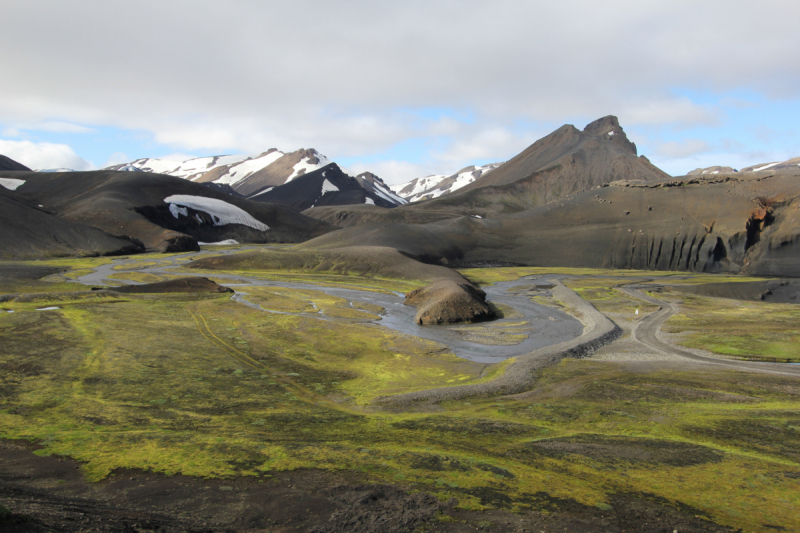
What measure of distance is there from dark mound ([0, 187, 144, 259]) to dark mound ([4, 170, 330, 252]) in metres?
12.9

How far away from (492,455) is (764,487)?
4452 mm

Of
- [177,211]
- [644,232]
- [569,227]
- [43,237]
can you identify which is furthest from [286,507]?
[177,211]

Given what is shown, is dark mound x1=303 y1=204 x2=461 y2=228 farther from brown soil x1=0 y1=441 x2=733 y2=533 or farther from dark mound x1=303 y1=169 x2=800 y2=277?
brown soil x1=0 y1=441 x2=733 y2=533

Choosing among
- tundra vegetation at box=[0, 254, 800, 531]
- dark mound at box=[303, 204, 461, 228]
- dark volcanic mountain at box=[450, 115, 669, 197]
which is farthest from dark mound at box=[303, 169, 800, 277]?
dark volcanic mountain at box=[450, 115, 669, 197]

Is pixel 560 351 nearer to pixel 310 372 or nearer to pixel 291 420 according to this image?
pixel 310 372

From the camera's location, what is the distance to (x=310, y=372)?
17359 millimetres

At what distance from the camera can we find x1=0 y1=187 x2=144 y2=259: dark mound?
6538 cm

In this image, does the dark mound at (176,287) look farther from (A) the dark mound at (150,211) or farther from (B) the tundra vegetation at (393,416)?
(A) the dark mound at (150,211)

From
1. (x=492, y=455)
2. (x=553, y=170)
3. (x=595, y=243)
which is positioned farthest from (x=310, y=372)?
(x=553, y=170)

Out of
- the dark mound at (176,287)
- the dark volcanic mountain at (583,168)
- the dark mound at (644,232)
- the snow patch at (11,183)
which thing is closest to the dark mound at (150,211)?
the snow patch at (11,183)

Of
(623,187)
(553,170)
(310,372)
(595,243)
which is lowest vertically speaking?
(310,372)

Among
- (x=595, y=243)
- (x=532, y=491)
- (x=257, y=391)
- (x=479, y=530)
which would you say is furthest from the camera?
(x=595, y=243)

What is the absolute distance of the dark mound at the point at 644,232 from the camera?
72.9 m

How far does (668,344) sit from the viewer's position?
2392 centimetres
